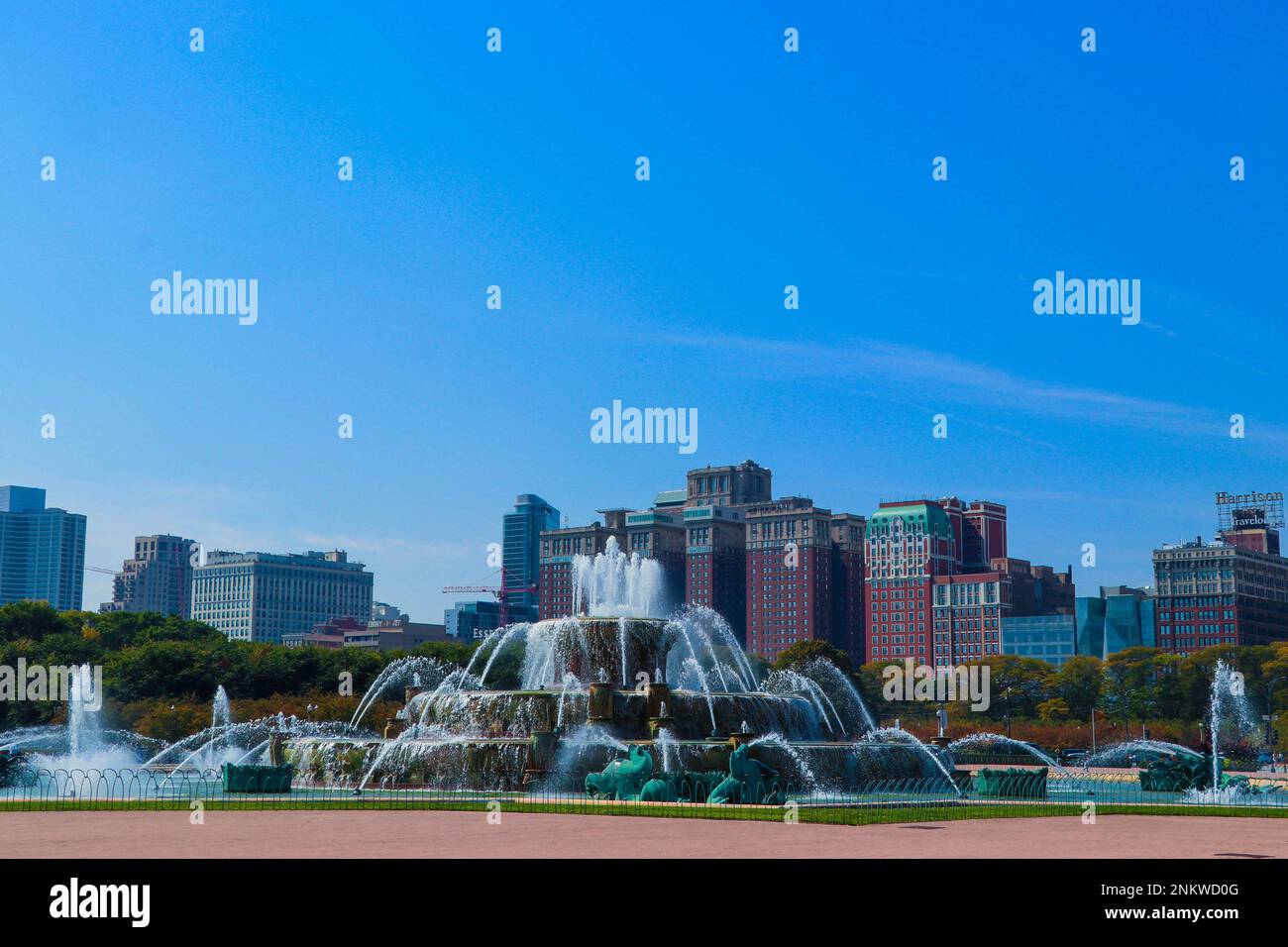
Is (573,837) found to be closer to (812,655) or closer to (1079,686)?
(812,655)

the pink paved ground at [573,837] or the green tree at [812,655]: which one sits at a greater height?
the green tree at [812,655]

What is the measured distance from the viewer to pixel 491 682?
9919 centimetres

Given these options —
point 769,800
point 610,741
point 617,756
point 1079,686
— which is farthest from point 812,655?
point 769,800

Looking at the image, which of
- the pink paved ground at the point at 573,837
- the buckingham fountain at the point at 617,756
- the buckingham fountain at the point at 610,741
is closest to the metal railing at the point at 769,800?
the buckingham fountain at the point at 617,756

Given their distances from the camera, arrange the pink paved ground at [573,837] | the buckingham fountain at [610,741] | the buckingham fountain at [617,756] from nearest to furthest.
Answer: the pink paved ground at [573,837] → the buckingham fountain at [617,756] → the buckingham fountain at [610,741]

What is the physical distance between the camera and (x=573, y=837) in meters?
23.9

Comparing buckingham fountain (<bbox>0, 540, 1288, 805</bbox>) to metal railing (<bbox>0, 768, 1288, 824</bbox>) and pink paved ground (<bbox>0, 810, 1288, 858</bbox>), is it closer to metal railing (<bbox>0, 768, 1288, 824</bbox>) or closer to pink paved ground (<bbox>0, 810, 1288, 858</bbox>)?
metal railing (<bbox>0, 768, 1288, 824</bbox>)

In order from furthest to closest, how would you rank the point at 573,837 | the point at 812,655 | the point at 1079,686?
the point at 1079,686, the point at 812,655, the point at 573,837

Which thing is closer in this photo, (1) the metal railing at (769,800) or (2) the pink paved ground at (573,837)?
(2) the pink paved ground at (573,837)

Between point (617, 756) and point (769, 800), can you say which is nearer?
point (769, 800)

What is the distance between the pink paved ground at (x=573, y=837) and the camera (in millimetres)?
21031

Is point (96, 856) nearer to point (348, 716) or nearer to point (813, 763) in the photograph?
point (813, 763)

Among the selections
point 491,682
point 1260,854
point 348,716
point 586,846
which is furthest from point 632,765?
point 491,682

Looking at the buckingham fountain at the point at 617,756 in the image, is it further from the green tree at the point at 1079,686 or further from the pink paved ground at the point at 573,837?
the green tree at the point at 1079,686
